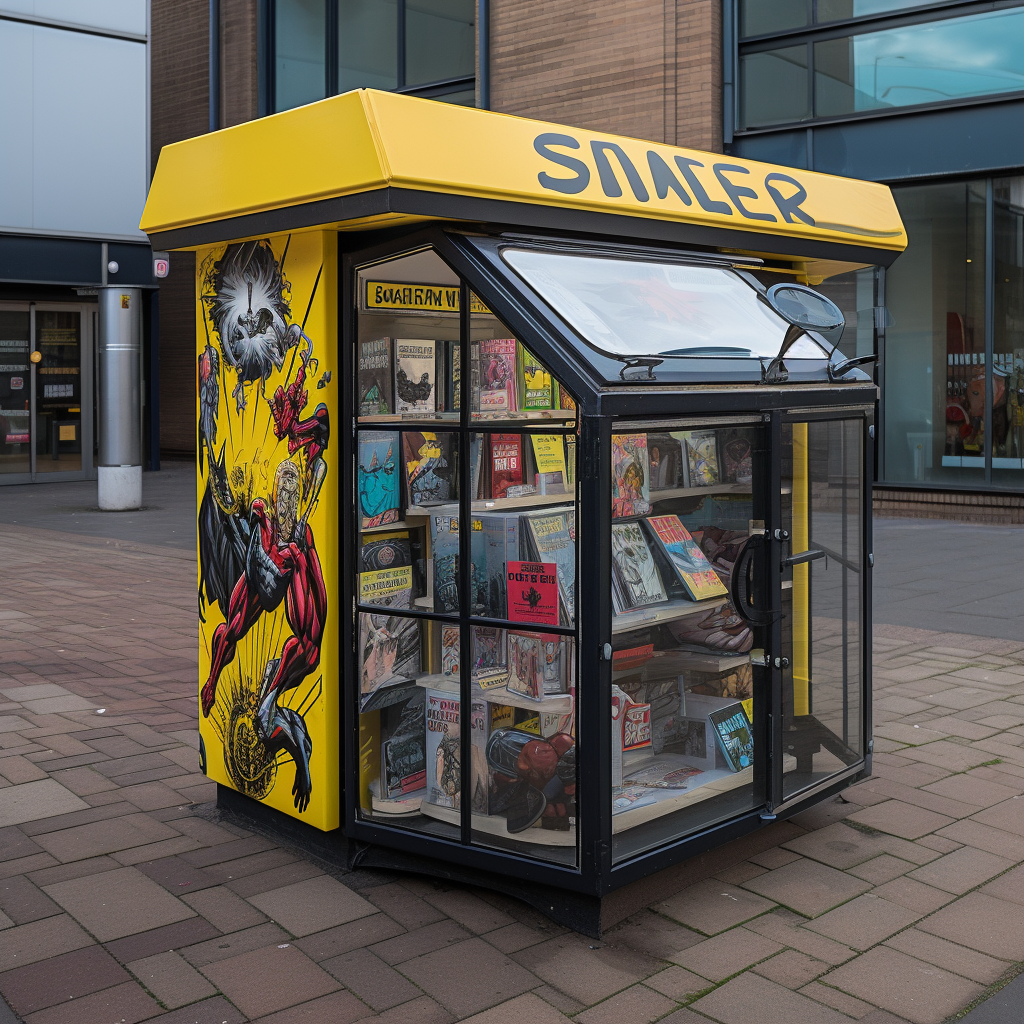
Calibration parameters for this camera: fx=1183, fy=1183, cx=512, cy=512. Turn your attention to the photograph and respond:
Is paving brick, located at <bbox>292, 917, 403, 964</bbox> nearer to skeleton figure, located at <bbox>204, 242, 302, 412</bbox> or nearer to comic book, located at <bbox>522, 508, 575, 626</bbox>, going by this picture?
comic book, located at <bbox>522, 508, 575, 626</bbox>

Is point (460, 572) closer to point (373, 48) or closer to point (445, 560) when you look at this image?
point (445, 560)

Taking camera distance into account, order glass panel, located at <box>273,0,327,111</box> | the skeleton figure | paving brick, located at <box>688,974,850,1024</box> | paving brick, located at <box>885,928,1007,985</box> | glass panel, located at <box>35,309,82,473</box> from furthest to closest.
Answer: glass panel, located at <box>273,0,327,111</box> → glass panel, located at <box>35,309,82,473</box> → the skeleton figure → paving brick, located at <box>885,928,1007,985</box> → paving brick, located at <box>688,974,850,1024</box>

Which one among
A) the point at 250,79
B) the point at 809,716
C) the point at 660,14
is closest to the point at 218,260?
the point at 809,716

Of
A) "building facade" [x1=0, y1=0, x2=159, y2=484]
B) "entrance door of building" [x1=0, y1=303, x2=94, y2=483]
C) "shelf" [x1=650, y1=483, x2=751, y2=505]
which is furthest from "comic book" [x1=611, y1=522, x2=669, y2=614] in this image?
"entrance door of building" [x1=0, y1=303, x2=94, y2=483]

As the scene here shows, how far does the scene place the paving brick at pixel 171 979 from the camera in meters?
3.01

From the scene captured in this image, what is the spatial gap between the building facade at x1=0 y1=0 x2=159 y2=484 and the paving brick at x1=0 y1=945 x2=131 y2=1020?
13311mm

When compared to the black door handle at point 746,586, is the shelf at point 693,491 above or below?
above

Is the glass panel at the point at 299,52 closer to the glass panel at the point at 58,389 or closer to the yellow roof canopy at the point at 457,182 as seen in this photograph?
the glass panel at the point at 58,389

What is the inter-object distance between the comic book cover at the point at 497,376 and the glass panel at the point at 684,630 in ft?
1.19

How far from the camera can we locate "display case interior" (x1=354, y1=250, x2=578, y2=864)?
3527 mm

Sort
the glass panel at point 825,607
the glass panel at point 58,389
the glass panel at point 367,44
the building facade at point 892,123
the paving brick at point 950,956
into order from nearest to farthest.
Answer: the paving brick at point 950,956 < the glass panel at point 825,607 < the building facade at point 892,123 < the glass panel at point 58,389 < the glass panel at point 367,44

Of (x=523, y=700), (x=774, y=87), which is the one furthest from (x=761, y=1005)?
(x=774, y=87)

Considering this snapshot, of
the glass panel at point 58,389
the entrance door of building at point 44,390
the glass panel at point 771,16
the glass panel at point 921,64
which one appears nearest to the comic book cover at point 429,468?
the glass panel at point 921,64

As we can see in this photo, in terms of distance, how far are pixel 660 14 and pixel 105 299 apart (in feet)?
24.3
